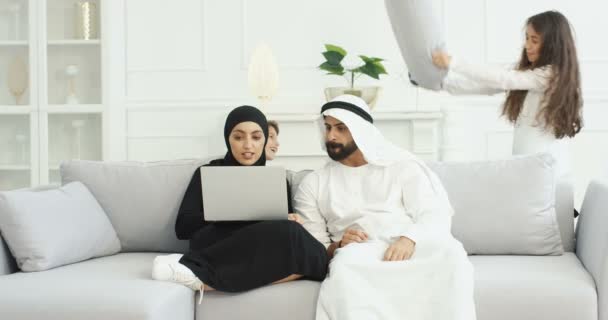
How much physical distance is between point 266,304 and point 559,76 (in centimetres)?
161

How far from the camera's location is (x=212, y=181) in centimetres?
283

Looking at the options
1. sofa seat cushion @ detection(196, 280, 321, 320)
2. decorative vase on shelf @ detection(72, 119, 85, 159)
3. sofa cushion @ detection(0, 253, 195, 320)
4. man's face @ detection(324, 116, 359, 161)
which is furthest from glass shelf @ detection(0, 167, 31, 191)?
sofa seat cushion @ detection(196, 280, 321, 320)

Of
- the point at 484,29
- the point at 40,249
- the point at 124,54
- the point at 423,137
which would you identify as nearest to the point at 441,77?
the point at 40,249

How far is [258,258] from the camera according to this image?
9.11 feet

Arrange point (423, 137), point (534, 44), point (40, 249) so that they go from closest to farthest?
1. point (40, 249)
2. point (534, 44)
3. point (423, 137)

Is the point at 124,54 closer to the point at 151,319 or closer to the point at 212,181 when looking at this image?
the point at 212,181

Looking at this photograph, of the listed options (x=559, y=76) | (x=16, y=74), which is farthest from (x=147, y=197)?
(x=16, y=74)

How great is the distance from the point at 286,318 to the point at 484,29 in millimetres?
3187

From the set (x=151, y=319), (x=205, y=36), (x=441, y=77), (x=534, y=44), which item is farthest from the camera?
(x=205, y=36)

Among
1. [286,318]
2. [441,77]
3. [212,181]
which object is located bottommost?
[286,318]

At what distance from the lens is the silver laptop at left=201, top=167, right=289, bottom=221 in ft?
9.20

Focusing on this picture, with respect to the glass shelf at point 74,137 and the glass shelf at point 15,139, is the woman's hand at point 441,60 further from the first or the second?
the glass shelf at point 15,139

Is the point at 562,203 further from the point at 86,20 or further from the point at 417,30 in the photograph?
the point at 86,20

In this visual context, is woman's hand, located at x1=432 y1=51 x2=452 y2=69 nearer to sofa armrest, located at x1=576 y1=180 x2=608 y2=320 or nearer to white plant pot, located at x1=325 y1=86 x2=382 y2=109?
sofa armrest, located at x1=576 y1=180 x2=608 y2=320
